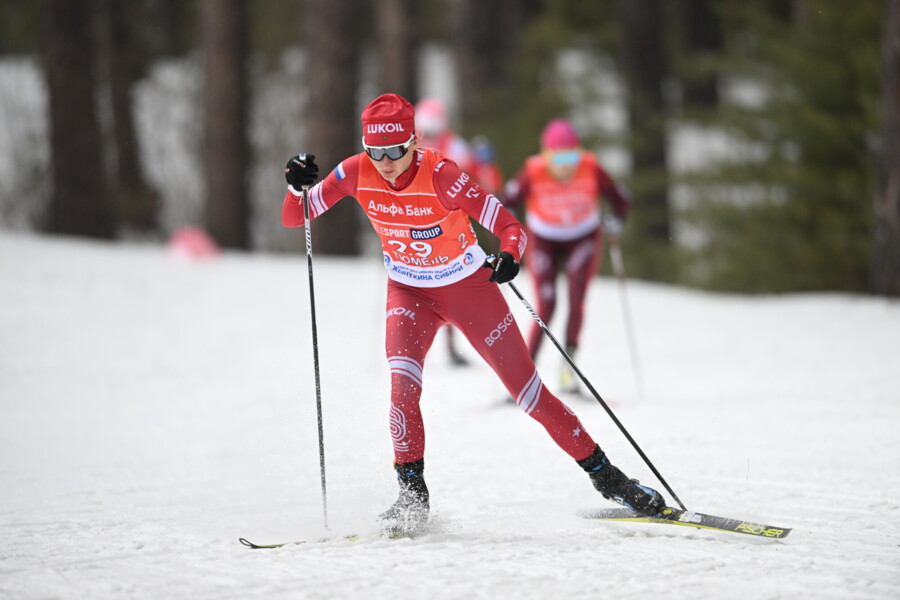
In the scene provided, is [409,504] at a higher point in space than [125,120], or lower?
lower

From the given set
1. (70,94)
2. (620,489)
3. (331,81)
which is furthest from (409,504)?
(70,94)

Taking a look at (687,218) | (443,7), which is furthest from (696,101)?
(443,7)

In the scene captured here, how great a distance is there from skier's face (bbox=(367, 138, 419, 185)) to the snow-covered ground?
1558 mm

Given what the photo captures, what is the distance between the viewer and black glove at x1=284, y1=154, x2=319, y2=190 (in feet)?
14.5

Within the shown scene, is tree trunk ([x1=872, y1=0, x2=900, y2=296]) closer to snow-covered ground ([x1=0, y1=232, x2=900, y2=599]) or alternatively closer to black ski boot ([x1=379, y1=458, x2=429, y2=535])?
snow-covered ground ([x1=0, y1=232, x2=900, y2=599])

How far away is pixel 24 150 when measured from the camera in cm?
1402

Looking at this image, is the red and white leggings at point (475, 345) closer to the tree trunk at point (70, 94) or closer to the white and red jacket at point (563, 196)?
the white and red jacket at point (563, 196)

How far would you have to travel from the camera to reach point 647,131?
15516mm

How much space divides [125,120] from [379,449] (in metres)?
15.7

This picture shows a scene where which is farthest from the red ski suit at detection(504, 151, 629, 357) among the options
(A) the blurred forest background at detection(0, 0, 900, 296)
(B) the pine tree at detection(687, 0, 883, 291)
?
(B) the pine tree at detection(687, 0, 883, 291)

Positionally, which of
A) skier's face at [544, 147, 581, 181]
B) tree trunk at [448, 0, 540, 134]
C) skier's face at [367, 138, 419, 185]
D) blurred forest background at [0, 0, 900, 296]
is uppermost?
tree trunk at [448, 0, 540, 134]

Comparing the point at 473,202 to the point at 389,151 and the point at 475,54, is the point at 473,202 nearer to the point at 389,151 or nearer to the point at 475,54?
the point at 389,151

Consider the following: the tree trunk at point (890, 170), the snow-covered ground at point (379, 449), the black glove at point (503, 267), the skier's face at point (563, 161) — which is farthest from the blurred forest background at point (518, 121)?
the black glove at point (503, 267)

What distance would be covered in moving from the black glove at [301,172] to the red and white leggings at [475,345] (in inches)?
26.8
